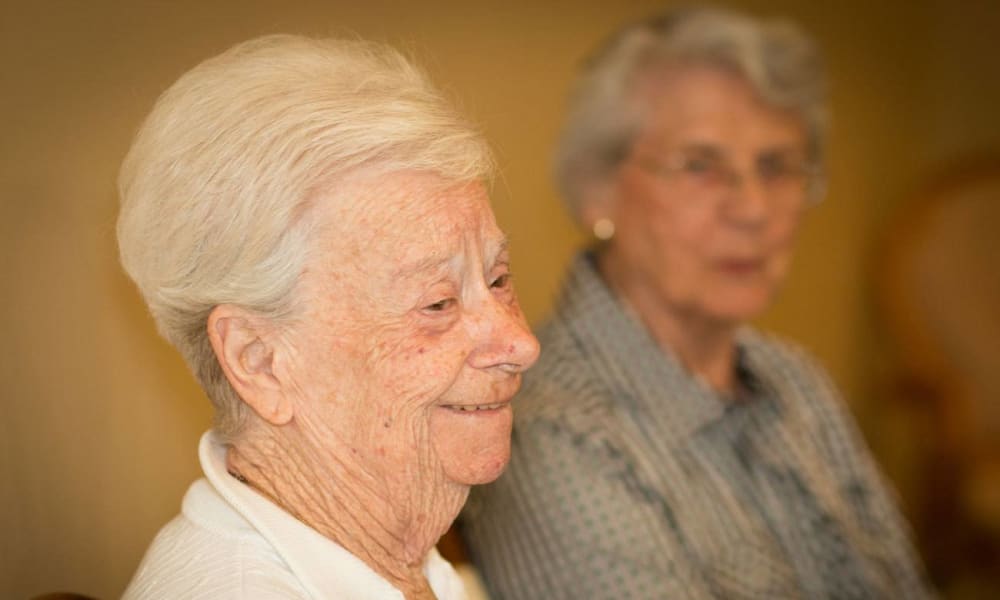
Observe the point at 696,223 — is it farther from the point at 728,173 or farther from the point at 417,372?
the point at 417,372

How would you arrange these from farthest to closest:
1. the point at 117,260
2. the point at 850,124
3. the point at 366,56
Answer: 1. the point at 850,124
2. the point at 117,260
3. the point at 366,56

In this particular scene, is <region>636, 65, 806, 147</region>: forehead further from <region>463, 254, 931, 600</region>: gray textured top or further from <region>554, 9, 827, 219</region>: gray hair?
<region>463, 254, 931, 600</region>: gray textured top

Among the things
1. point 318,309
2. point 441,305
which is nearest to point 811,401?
point 441,305

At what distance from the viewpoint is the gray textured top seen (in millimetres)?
1541

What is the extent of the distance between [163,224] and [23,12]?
61 cm

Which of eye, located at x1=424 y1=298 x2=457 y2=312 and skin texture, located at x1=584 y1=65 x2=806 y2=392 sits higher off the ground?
eye, located at x1=424 y1=298 x2=457 y2=312

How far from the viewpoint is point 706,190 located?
6.52 ft

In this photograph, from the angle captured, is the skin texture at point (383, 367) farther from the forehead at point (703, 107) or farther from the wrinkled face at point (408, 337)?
the forehead at point (703, 107)

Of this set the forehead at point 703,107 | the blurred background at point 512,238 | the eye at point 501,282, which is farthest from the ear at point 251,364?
the forehead at point 703,107

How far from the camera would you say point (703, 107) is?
1979mm

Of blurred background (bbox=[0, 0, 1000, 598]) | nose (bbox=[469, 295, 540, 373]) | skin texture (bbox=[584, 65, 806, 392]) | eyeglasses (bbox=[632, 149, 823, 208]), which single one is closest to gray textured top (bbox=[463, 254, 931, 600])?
skin texture (bbox=[584, 65, 806, 392])

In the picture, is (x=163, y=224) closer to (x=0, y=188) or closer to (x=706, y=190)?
(x=0, y=188)

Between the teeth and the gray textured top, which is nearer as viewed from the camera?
the teeth

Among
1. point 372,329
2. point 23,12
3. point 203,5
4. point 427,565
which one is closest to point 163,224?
point 372,329
